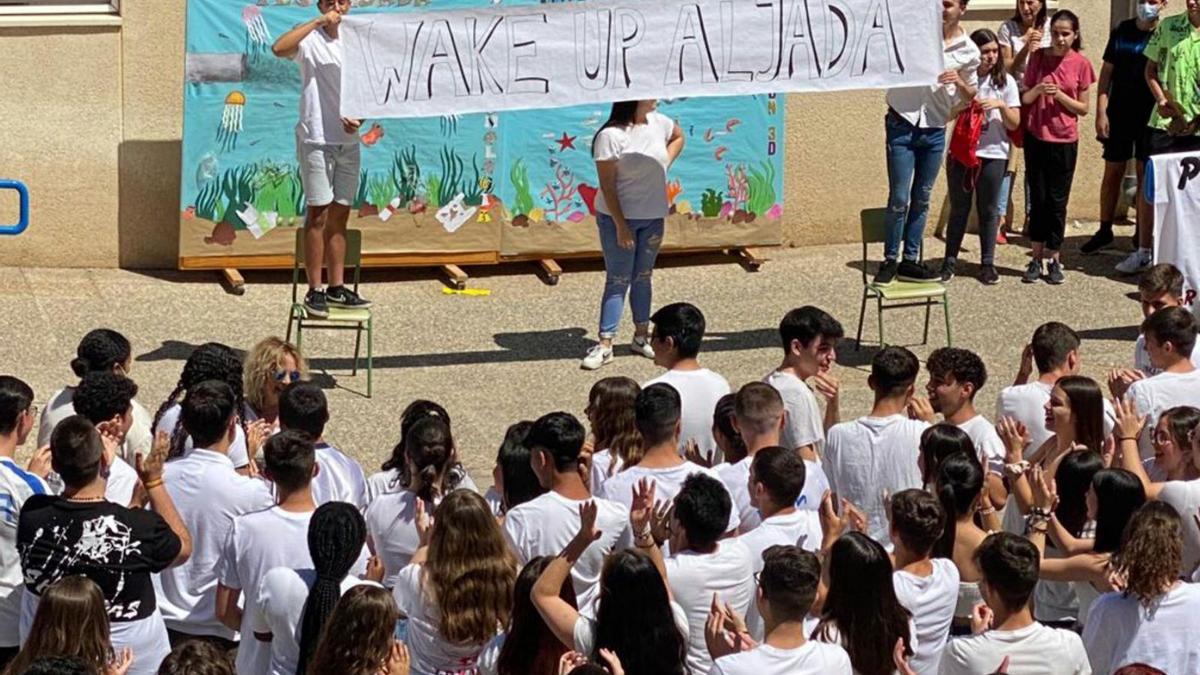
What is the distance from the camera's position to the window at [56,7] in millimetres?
12586

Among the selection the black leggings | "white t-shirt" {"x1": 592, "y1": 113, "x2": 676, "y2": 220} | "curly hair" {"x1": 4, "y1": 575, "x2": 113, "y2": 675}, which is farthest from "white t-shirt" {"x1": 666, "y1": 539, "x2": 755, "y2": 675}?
the black leggings

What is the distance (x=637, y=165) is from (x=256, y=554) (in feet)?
17.8

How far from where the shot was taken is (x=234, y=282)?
12852 mm

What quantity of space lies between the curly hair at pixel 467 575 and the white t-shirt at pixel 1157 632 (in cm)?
188

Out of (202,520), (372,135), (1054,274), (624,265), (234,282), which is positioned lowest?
(202,520)

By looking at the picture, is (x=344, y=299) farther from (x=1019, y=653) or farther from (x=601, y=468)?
(x=1019, y=653)

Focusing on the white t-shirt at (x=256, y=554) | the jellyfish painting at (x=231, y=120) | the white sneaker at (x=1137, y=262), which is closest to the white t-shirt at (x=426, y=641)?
the white t-shirt at (x=256, y=554)

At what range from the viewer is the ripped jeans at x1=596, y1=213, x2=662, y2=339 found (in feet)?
37.8

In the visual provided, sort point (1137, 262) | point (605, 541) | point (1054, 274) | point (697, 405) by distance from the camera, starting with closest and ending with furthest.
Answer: point (605, 541) → point (697, 405) → point (1054, 274) → point (1137, 262)

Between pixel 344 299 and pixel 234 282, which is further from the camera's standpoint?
pixel 234 282

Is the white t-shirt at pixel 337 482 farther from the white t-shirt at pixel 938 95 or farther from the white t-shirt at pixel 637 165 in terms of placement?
the white t-shirt at pixel 938 95

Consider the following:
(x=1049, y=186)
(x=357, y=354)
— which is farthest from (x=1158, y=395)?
(x=1049, y=186)

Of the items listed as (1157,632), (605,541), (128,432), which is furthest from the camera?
(128,432)

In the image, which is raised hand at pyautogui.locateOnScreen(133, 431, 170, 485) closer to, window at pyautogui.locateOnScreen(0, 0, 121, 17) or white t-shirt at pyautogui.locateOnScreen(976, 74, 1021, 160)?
window at pyautogui.locateOnScreen(0, 0, 121, 17)
